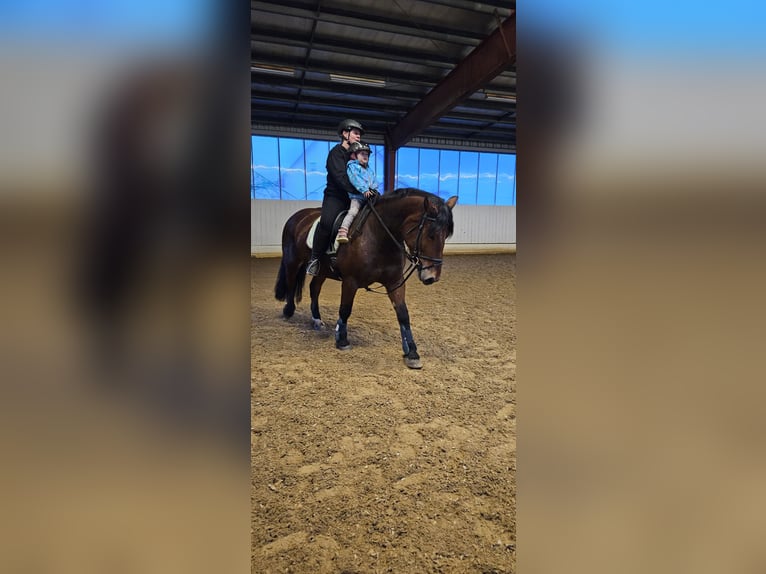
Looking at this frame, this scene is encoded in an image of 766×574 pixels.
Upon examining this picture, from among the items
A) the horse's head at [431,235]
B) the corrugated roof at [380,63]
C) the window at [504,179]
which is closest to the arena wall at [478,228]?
the window at [504,179]

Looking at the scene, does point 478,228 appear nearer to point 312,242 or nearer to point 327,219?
point 312,242

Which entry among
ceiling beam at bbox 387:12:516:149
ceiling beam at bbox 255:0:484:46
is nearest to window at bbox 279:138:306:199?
ceiling beam at bbox 387:12:516:149

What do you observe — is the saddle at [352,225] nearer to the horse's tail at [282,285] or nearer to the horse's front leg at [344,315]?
the horse's front leg at [344,315]

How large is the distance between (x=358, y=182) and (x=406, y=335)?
1127mm

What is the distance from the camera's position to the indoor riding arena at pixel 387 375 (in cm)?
115

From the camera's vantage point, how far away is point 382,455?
158 centimetres

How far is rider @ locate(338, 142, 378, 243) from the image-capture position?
114 inches

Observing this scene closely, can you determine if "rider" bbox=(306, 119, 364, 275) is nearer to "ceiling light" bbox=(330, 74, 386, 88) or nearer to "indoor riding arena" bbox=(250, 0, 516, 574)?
"indoor riding arena" bbox=(250, 0, 516, 574)

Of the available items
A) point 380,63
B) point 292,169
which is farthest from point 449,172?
point 380,63
